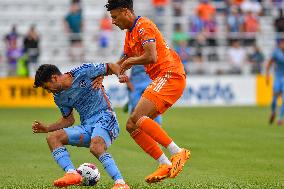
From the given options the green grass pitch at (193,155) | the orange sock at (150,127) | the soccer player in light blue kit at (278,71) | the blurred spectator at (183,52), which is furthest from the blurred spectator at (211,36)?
the orange sock at (150,127)

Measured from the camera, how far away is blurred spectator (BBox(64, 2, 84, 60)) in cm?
3108

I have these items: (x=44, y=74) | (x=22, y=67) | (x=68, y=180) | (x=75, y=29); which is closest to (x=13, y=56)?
(x=22, y=67)

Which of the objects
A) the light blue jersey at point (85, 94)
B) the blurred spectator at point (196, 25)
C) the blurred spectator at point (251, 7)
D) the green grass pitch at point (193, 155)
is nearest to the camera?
the light blue jersey at point (85, 94)

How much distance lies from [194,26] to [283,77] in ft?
30.9

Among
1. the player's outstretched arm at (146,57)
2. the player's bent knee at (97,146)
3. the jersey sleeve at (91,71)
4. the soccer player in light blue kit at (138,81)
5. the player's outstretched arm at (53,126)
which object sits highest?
the player's outstretched arm at (146,57)

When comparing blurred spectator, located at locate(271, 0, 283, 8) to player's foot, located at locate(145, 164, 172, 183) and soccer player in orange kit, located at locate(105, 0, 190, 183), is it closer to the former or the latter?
soccer player in orange kit, located at locate(105, 0, 190, 183)

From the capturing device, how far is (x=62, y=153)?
395 inches

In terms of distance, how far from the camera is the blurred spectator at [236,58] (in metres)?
31.4

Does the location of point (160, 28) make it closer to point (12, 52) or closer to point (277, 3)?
point (277, 3)

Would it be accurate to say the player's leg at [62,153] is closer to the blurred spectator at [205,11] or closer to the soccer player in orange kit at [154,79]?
the soccer player in orange kit at [154,79]

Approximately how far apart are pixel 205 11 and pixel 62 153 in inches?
860

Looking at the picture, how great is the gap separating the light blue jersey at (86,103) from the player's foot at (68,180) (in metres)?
0.54

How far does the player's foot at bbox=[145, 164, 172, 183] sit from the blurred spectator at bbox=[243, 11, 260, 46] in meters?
22.3

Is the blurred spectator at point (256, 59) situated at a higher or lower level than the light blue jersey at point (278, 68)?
lower
